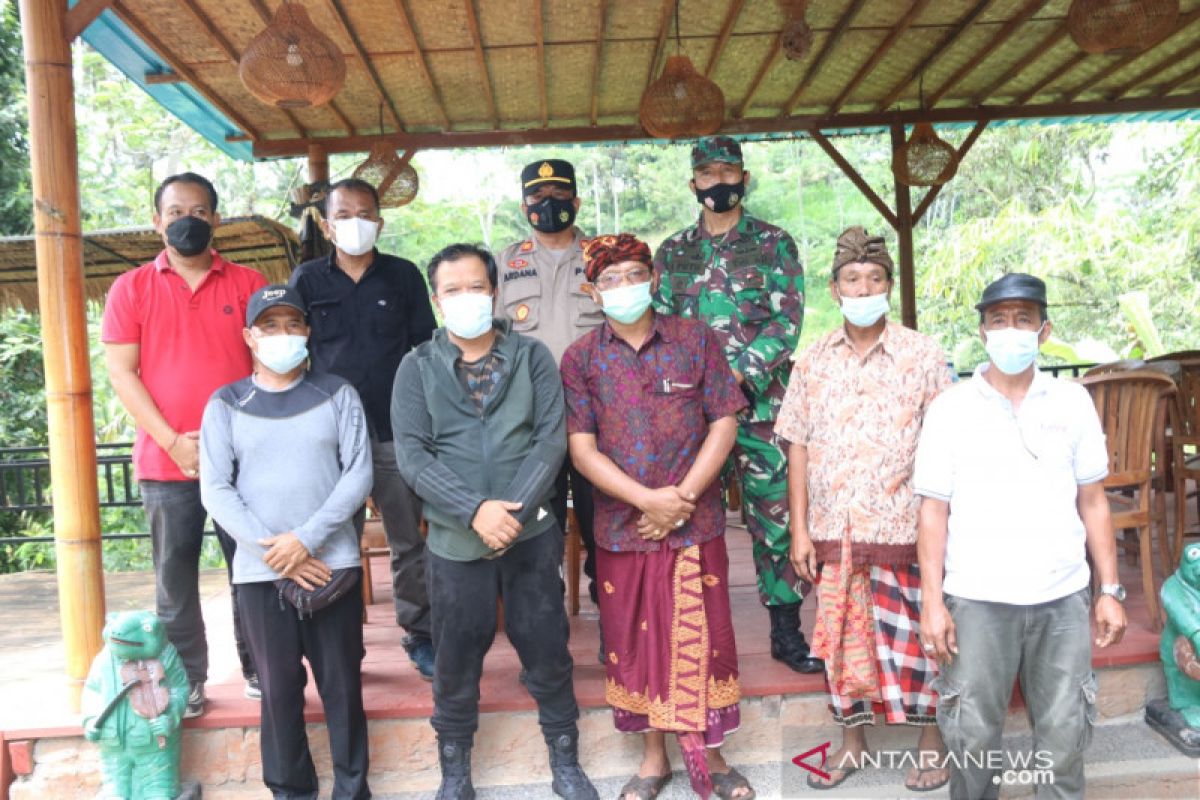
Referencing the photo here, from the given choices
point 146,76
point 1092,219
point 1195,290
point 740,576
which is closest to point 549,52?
point 146,76

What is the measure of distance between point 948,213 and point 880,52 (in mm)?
15208

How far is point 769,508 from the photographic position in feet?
11.1

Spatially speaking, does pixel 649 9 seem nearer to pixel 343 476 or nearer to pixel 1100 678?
pixel 343 476

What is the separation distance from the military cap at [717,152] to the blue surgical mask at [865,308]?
2.52ft

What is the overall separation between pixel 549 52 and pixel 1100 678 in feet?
15.3

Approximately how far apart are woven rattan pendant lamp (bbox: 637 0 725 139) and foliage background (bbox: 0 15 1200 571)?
7589mm

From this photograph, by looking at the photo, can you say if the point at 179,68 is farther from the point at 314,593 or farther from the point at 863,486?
the point at 863,486

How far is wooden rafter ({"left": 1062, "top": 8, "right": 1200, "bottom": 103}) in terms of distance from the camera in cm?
567

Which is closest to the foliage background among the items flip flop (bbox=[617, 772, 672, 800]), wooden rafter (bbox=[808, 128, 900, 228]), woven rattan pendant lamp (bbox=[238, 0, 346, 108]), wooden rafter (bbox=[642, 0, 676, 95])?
wooden rafter (bbox=[808, 128, 900, 228])

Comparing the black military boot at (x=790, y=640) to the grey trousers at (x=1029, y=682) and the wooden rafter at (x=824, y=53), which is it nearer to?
the grey trousers at (x=1029, y=682)

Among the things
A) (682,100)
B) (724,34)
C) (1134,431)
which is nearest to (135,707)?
(1134,431)

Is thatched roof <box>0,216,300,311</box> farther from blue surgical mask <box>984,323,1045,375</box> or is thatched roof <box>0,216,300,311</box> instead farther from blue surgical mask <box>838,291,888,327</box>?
blue surgical mask <box>984,323,1045,375</box>

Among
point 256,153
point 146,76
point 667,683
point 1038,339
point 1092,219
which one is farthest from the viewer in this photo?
point 1092,219

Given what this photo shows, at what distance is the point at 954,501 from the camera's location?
105 inches
